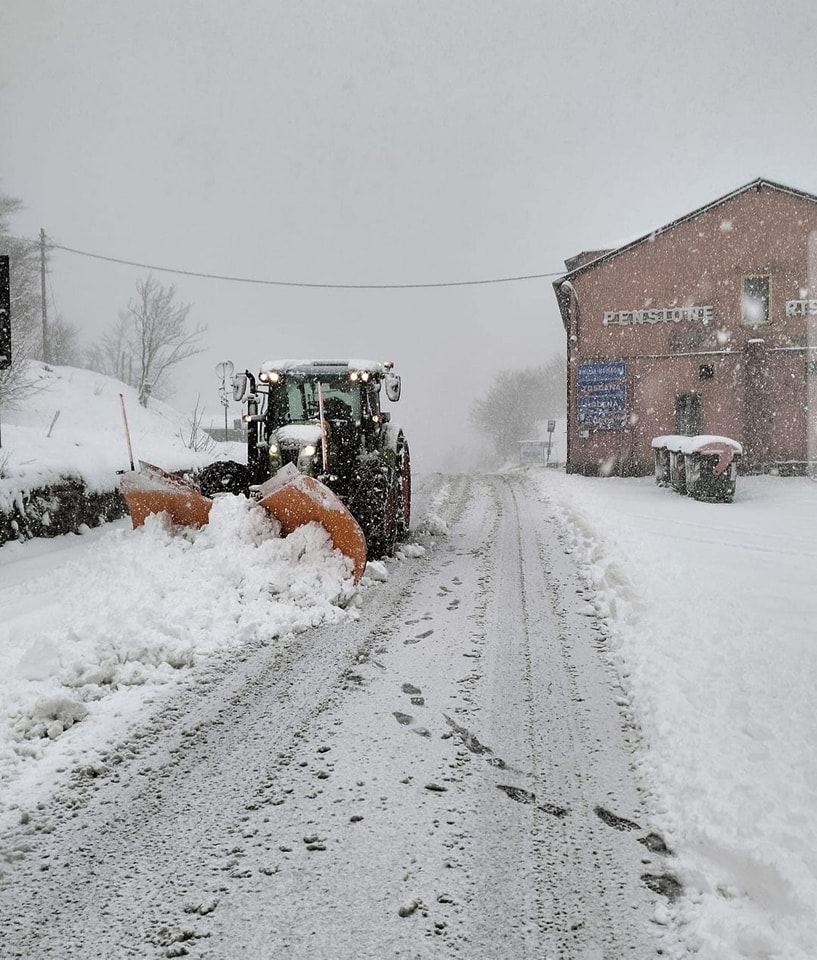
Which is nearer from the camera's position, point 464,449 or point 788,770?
point 788,770

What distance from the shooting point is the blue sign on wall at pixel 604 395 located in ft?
71.5

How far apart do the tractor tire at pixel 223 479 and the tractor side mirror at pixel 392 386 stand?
1.86 meters

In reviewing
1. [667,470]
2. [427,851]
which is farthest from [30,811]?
[667,470]

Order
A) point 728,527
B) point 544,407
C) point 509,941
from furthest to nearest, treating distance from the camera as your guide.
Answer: point 544,407 → point 728,527 → point 509,941

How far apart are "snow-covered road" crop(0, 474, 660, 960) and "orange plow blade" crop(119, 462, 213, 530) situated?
7.44 feet

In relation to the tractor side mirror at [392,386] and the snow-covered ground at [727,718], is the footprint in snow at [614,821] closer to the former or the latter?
the snow-covered ground at [727,718]

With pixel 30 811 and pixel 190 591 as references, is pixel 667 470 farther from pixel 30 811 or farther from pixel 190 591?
pixel 30 811

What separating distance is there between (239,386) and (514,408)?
55628 mm

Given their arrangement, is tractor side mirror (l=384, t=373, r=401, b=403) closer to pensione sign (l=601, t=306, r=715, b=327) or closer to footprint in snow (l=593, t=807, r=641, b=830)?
footprint in snow (l=593, t=807, r=641, b=830)

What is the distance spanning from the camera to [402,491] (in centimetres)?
852

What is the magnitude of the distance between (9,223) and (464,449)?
60084 millimetres

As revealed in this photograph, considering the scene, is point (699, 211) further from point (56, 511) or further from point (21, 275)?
point (21, 275)

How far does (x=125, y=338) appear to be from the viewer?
48.5 metres

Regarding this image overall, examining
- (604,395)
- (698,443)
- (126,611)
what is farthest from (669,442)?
(126,611)
